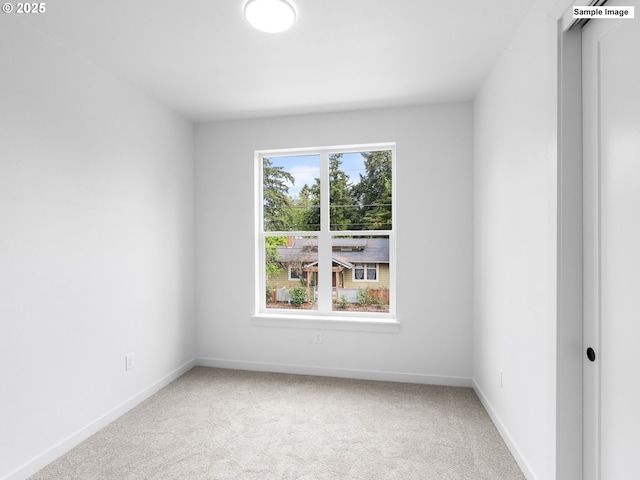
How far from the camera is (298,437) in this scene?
2451mm

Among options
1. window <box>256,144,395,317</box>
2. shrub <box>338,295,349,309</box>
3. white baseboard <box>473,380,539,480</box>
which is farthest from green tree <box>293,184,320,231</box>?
white baseboard <box>473,380,539,480</box>

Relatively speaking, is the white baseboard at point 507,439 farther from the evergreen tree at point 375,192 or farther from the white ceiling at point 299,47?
the white ceiling at point 299,47

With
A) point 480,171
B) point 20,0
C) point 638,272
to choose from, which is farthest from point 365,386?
point 20,0

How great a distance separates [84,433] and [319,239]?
2.44m

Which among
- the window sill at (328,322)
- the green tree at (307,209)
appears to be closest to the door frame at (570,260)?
the window sill at (328,322)

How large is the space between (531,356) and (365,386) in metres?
1.68

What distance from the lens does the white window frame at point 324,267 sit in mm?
3508

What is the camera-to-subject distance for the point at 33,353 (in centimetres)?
207

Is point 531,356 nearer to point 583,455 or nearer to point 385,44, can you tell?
point 583,455

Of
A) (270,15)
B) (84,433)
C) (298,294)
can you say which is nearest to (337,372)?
(298,294)

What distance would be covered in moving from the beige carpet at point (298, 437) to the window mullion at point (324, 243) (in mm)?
915

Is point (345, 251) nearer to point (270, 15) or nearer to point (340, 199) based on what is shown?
point (340, 199)

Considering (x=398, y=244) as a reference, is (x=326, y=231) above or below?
above

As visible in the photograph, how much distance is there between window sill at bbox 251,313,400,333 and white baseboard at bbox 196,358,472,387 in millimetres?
404
